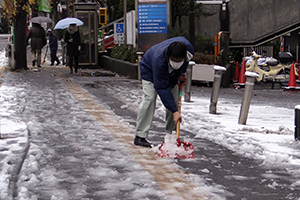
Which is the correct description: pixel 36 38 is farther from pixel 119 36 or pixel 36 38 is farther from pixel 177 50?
pixel 177 50

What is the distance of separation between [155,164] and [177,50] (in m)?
1.26

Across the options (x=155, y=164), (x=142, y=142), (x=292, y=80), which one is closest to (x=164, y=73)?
(x=155, y=164)

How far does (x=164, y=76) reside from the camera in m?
6.39

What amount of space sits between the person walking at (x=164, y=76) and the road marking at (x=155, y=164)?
41 centimetres

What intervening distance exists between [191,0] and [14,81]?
612cm

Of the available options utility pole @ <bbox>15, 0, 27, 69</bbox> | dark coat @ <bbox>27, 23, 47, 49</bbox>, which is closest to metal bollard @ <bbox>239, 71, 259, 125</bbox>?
utility pole @ <bbox>15, 0, 27, 69</bbox>

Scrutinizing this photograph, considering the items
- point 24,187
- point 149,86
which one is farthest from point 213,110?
point 24,187

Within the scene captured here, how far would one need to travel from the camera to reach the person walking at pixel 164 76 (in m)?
6.21

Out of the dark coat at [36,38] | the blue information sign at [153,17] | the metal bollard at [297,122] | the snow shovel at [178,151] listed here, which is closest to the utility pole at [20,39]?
the dark coat at [36,38]

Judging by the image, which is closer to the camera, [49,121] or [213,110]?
[49,121]

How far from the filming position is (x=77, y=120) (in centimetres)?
938

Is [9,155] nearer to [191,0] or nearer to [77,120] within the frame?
[77,120]

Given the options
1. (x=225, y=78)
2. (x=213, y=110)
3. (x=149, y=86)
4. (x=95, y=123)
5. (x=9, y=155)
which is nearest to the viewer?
(x=9, y=155)

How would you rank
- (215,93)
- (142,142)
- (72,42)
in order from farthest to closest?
(72,42) < (215,93) < (142,142)
